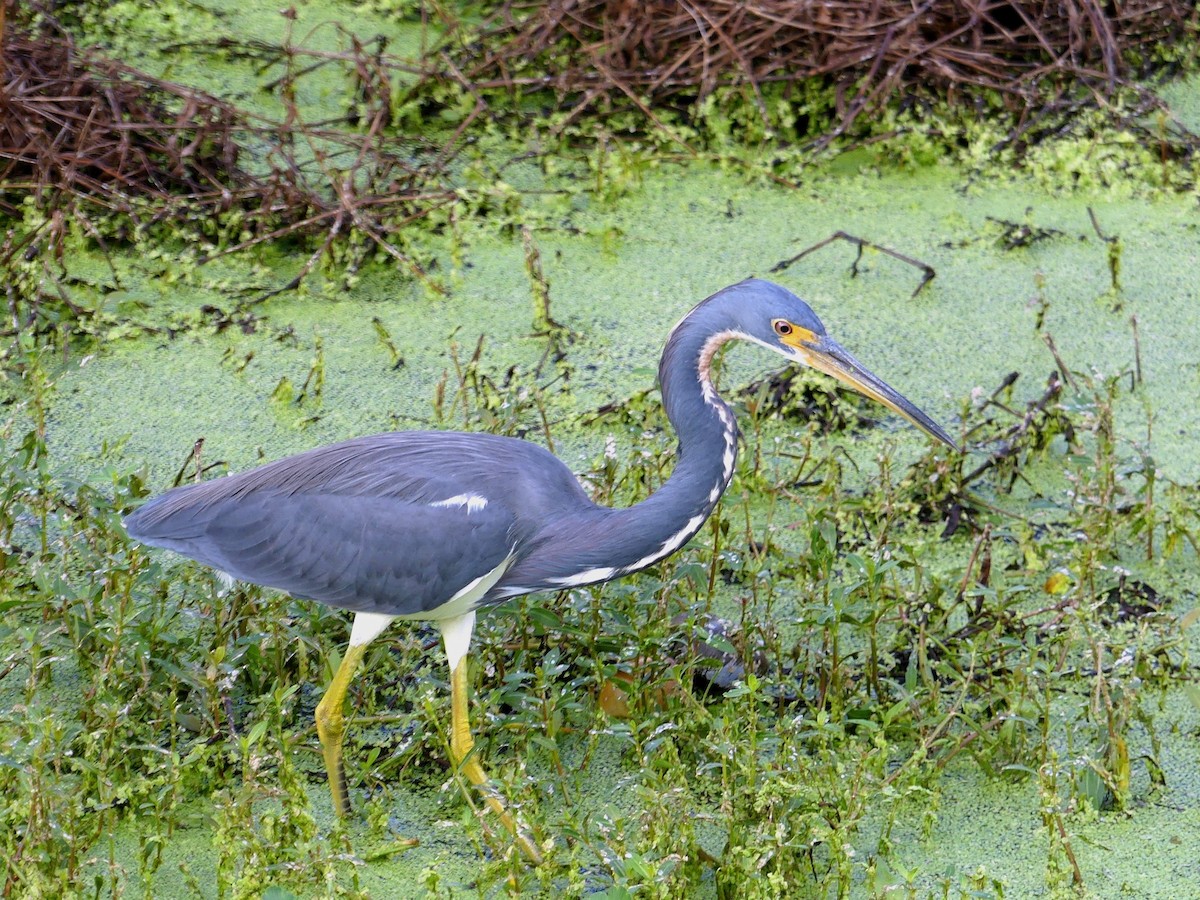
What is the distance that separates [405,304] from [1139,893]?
2.48 metres

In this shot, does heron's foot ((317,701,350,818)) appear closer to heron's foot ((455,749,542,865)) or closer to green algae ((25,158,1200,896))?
heron's foot ((455,749,542,865))

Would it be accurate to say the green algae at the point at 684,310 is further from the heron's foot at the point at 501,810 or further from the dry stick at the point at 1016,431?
the heron's foot at the point at 501,810

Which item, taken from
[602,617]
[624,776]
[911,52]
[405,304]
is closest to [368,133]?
[405,304]

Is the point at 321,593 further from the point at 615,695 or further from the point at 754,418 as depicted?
the point at 754,418

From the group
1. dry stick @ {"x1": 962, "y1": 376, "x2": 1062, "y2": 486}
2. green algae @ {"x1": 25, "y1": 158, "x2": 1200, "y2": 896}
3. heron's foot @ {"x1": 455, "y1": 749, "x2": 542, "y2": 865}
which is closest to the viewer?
heron's foot @ {"x1": 455, "y1": 749, "x2": 542, "y2": 865}

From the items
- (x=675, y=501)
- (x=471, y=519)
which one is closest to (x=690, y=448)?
(x=675, y=501)

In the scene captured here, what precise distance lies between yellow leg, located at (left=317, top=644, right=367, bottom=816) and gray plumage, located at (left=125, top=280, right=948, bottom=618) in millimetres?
108

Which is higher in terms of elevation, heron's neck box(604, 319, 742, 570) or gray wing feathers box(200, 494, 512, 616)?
heron's neck box(604, 319, 742, 570)

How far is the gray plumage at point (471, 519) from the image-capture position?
2795 mm

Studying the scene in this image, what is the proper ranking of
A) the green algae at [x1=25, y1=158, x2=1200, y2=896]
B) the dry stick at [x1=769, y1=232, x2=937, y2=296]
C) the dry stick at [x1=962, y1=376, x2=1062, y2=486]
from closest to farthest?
the dry stick at [x1=962, y1=376, x2=1062, y2=486] → the green algae at [x1=25, y1=158, x2=1200, y2=896] → the dry stick at [x1=769, y1=232, x2=937, y2=296]

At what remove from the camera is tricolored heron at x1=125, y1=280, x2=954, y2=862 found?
280 centimetres

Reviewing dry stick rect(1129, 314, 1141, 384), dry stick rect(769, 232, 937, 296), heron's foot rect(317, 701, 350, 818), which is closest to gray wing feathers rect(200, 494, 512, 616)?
heron's foot rect(317, 701, 350, 818)

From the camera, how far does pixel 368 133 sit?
15.7 feet

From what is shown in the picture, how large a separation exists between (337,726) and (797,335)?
1.13 metres
